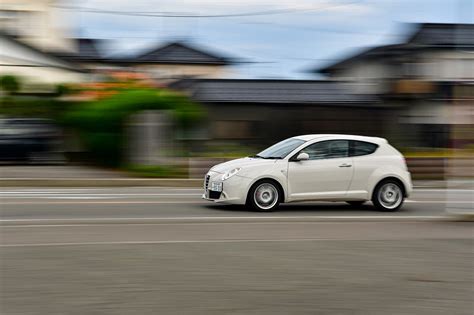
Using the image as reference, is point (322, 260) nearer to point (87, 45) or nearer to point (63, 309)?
point (63, 309)

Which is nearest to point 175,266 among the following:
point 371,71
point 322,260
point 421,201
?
point 322,260

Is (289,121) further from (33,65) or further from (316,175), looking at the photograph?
(316,175)

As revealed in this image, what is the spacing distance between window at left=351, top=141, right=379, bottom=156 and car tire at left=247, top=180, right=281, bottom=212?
64.8 inches

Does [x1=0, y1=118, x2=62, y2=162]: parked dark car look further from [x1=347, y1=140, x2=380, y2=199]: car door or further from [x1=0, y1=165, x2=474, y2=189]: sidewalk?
[x1=347, y1=140, x2=380, y2=199]: car door

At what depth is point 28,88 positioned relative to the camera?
28.4m

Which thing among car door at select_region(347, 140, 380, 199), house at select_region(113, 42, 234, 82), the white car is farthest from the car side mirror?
house at select_region(113, 42, 234, 82)

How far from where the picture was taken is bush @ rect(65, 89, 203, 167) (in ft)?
81.4

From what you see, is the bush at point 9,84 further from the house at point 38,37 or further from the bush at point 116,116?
the house at point 38,37

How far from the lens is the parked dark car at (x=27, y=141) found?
2481cm

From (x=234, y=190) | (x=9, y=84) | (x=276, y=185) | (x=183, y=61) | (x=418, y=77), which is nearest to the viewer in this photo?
(x=234, y=190)

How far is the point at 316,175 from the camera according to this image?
14148mm

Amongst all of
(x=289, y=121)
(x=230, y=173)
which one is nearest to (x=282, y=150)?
(x=230, y=173)

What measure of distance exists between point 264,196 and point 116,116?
1177cm

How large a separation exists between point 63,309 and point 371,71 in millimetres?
47050
